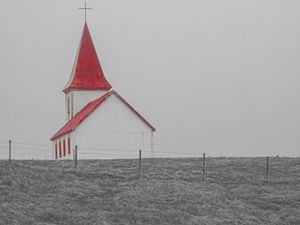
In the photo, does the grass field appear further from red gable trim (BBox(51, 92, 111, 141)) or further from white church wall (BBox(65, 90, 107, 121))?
white church wall (BBox(65, 90, 107, 121))

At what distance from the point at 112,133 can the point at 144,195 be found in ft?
86.9

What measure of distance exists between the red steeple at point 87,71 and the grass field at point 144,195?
25041 millimetres

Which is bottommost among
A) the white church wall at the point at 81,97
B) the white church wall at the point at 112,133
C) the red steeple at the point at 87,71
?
the white church wall at the point at 112,133

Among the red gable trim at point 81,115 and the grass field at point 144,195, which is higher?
the red gable trim at point 81,115

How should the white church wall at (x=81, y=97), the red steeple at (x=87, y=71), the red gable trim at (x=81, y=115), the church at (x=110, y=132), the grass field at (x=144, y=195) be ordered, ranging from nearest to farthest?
the grass field at (x=144, y=195), the church at (x=110, y=132), the red gable trim at (x=81, y=115), the white church wall at (x=81, y=97), the red steeple at (x=87, y=71)

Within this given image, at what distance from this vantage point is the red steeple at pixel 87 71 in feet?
218

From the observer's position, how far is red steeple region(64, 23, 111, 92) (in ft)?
218

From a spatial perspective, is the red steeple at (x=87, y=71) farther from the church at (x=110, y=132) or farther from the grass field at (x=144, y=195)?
the grass field at (x=144, y=195)

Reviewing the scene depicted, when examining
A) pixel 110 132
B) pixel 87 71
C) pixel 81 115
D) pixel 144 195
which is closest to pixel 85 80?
pixel 87 71

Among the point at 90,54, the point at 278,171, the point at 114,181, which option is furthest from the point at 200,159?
the point at 90,54

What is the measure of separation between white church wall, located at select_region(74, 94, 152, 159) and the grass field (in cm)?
1536

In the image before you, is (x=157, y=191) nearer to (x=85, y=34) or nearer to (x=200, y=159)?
(x=200, y=159)

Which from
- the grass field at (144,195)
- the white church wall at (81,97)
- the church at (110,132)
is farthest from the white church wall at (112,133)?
the grass field at (144,195)

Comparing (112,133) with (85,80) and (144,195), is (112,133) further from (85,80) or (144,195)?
(144,195)
